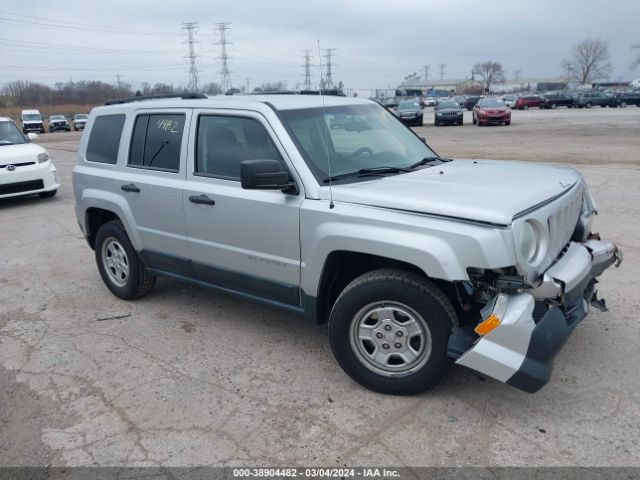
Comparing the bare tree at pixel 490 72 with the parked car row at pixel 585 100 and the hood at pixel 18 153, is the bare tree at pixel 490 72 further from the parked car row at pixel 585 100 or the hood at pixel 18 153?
the hood at pixel 18 153

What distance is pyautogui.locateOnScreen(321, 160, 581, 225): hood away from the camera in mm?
3085

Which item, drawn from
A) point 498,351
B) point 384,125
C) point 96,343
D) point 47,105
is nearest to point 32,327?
point 96,343

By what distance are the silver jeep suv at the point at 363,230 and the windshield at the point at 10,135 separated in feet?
23.6

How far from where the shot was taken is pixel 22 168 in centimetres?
1042

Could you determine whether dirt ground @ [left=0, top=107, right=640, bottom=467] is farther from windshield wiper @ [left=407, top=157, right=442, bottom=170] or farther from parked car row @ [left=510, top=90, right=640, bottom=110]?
parked car row @ [left=510, top=90, right=640, bottom=110]

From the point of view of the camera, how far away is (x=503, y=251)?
116 inches

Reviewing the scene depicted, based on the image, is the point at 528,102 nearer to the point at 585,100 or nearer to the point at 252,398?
the point at 585,100

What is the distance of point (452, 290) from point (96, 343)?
287cm

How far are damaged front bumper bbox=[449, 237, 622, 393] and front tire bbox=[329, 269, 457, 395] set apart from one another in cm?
17

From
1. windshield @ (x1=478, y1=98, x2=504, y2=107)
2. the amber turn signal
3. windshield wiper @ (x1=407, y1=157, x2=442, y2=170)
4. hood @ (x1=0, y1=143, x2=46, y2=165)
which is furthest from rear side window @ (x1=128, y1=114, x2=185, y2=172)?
windshield @ (x1=478, y1=98, x2=504, y2=107)

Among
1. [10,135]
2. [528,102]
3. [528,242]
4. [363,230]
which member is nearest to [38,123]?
[10,135]

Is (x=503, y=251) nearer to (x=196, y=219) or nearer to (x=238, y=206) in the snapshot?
(x=238, y=206)

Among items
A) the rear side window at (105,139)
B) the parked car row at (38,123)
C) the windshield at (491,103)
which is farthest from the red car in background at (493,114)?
the parked car row at (38,123)

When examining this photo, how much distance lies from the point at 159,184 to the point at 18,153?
24.0 feet
